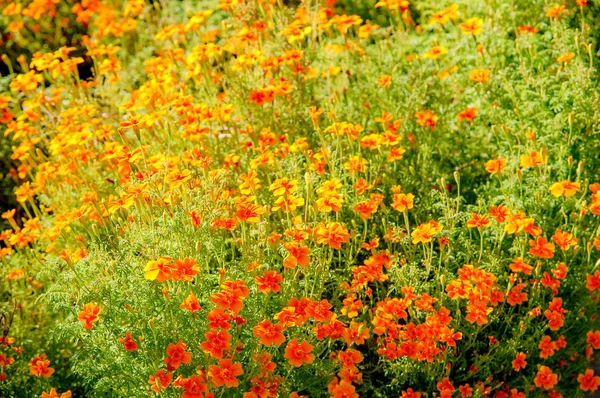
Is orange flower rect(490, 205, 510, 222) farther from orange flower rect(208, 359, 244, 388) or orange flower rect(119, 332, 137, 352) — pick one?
orange flower rect(119, 332, 137, 352)

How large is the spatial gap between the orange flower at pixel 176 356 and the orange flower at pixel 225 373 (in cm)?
7

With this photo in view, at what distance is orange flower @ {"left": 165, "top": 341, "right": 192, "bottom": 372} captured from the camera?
213 centimetres

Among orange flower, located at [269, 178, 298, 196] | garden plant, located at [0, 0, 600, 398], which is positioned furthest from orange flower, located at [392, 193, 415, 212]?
orange flower, located at [269, 178, 298, 196]

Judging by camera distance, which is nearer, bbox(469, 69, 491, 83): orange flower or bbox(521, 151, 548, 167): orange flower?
bbox(521, 151, 548, 167): orange flower

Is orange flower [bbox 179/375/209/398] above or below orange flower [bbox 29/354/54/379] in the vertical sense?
above

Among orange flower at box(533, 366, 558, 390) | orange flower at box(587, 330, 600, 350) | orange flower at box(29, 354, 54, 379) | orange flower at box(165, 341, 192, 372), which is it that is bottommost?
orange flower at box(533, 366, 558, 390)

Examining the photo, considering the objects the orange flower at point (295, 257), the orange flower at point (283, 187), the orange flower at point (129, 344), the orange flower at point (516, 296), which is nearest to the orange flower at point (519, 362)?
the orange flower at point (516, 296)

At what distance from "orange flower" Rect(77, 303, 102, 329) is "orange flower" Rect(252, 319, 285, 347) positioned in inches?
17.8

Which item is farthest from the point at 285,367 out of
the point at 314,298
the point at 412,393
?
the point at 412,393

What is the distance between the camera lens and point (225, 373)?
2115mm

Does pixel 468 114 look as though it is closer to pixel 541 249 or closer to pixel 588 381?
pixel 541 249

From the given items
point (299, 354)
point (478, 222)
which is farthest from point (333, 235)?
point (478, 222)

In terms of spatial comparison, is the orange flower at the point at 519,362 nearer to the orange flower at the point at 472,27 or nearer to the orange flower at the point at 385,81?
the orange flower at the point at 385,81

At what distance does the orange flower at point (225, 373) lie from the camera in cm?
211
